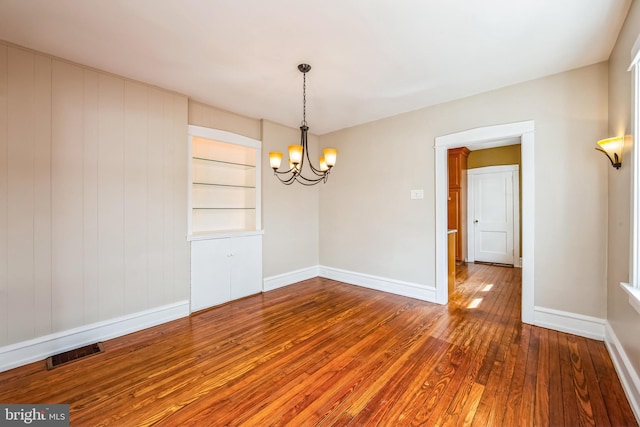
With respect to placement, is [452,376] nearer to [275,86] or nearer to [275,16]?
[275,16]

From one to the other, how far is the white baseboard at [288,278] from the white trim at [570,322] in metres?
3.26

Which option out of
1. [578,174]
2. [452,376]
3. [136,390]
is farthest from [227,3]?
[578,174]

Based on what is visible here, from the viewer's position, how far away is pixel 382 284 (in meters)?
4.16

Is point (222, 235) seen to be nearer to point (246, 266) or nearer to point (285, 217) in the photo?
point (246, 266)

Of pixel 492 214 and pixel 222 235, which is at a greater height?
pixel 492 214

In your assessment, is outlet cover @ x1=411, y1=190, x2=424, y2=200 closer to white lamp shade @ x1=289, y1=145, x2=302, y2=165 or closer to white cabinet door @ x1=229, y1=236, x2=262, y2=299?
white lamp shade @ x1=289, y1=145, x2=302, y2=165

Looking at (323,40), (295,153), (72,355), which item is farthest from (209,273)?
(323,40)

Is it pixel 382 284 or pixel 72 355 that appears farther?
pixel 382 284

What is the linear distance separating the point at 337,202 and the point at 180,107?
110 inches

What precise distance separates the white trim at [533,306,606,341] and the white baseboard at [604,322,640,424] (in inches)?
4.4

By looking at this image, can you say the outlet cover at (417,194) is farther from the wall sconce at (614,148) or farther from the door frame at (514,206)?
the door frame at (514,206)

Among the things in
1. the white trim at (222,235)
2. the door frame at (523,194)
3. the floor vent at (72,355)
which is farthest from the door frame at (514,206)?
the floor vent at (72,355)

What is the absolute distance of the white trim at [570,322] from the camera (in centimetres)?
253

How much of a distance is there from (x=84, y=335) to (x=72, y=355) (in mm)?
210
